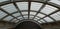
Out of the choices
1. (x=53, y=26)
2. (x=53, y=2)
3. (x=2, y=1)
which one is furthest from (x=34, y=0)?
(x=53, y=26)

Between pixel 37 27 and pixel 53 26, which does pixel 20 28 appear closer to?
pixel 37 27

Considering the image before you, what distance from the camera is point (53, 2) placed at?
39.4 ft

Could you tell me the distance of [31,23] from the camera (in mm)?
27797

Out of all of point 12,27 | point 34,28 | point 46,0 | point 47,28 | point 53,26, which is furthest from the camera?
point 34,28

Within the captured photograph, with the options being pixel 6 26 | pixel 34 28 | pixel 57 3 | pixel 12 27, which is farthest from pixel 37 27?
pixel 57 3

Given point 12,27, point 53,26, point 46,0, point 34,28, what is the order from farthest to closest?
point 34,28, point 12,27, point 53,26, point 46,0

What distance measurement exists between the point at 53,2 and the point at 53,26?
1176 cm

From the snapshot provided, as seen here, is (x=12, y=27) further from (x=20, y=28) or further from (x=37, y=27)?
(x=37, y=27)

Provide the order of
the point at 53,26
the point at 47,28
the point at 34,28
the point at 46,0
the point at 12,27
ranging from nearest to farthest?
the point at 46,0 → the point at 53,26 → the point at 47,28 → the point at 12,27 → the point at 34,28

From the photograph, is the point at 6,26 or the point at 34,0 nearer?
the point at 34,0

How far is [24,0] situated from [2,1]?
205 cm

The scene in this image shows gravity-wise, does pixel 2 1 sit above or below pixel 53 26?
below

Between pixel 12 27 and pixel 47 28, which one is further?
pixel 12 27

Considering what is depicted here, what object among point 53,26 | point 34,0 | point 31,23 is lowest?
point 34,0
